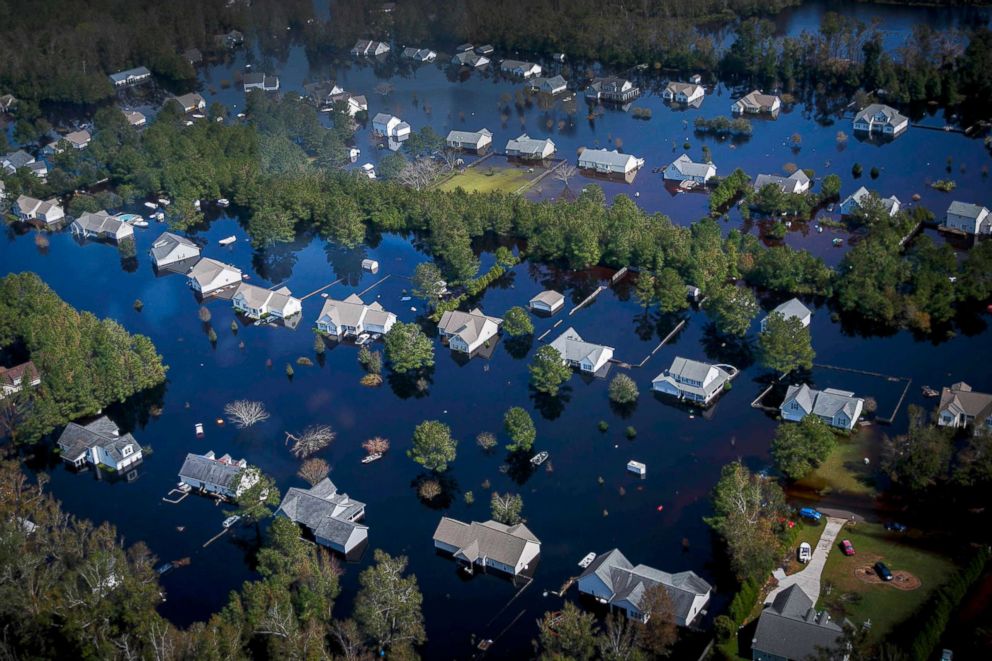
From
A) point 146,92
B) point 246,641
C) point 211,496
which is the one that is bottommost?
point 146,92

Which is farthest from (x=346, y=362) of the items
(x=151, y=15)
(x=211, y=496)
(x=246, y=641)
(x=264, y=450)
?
(x=151, y=15)

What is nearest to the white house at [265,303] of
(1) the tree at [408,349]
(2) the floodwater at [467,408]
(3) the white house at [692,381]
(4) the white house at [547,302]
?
(2) the floodwater at [467,408]

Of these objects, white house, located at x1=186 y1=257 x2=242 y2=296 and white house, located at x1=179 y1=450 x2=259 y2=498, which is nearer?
white house, located at x1=179 y1=450 x2=259 y2=498

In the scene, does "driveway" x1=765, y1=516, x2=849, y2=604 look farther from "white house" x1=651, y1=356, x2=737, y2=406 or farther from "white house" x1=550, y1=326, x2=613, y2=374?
"white house" x1=550, y1=326, x2=613, y2=374

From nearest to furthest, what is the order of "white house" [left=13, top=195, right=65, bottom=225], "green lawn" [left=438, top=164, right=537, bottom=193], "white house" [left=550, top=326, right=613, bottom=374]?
"white house" [left=550, top=326, right=613, bottom=374]
"green lawn" [left=438, top=164, right=537, bottom=193]
"white house" [left=13, top=195, right=65, bottom=225]

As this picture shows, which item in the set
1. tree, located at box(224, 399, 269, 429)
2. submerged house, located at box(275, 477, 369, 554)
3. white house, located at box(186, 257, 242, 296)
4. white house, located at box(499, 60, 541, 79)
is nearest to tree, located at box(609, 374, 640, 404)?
submerged house, located at box(275, 477, 369, 554)

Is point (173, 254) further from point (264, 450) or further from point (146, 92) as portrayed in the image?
point (146, 92)

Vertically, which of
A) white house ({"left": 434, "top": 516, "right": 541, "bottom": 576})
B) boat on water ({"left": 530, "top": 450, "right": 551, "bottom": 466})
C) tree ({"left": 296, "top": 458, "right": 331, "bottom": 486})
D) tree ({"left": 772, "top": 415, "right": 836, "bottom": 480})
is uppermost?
tree ({"left": 772, "top": 415, "right": 836, "bottom": 480})
